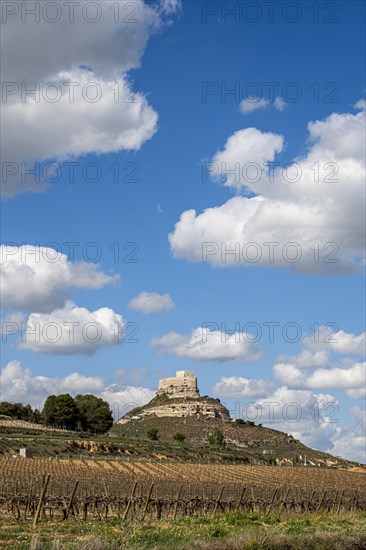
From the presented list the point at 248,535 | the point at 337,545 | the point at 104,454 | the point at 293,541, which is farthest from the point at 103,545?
the point at 104,454

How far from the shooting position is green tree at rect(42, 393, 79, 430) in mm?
129750

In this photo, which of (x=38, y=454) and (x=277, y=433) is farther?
(x=277, y=433)

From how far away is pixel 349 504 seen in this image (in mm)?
39688

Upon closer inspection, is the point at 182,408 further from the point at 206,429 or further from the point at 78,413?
the point at 78,413

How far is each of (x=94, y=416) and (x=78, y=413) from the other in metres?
4.46

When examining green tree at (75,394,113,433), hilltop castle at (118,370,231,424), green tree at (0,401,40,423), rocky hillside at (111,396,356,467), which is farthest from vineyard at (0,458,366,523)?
hilltop castle at (118,370,231,424)

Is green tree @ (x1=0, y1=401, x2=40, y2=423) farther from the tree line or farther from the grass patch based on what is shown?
the grass patch

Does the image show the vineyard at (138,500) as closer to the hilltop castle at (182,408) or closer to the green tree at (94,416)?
the green tree at (94,416)

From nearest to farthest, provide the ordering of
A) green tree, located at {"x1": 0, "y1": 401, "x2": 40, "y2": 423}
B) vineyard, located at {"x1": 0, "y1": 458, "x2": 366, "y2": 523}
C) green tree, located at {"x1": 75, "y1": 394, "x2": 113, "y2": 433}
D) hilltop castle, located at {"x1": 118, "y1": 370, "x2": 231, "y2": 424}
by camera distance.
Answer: vineyard, located at {"x1": 0, "y1": 458, "x2": 366, "y2": 523}
green tree, located at {"x1": 75, "y1": 394, "x2": 113, "y2": 433}
green tree, located at {"x1": 0, "y1": 401, "x2": 40, "y2": 423}
hilltop castle, located at {"x1": 118, "y1": 370, "x2": 231, "y2": 424}

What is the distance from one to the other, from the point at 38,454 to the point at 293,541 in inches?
2423

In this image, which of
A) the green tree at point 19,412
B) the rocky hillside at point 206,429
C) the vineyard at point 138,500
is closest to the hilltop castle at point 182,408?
the rocky hillside at point 206,429

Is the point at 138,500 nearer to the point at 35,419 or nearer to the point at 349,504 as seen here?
the point at 349,504

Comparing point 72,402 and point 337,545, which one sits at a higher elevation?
point 72,402

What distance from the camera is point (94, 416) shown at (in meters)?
136
